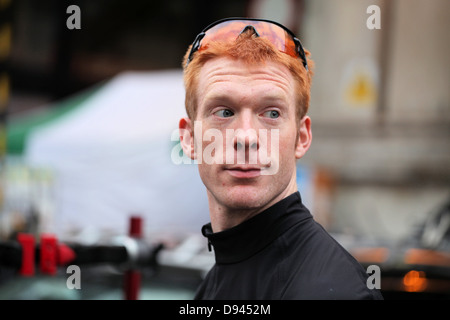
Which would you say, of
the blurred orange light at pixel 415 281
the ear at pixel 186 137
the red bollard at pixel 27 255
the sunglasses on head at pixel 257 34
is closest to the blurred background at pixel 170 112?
the blurred orange light at pixel 415 281

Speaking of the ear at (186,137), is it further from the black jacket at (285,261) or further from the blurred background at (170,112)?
the blurred background at (170,112)

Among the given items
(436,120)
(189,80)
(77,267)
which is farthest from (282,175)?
(436,120)

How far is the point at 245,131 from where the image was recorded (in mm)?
1367

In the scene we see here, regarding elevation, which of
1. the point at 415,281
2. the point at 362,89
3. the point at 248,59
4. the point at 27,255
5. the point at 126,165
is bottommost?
the point at 415,281

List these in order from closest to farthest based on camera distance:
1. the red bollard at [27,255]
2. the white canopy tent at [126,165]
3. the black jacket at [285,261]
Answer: the black jacket at [285,261], the red bollard at [27,255], the white canopy tent at [126,165]

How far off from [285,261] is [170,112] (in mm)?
8655

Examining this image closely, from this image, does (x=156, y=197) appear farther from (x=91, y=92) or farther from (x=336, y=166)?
(x=336, y=166)

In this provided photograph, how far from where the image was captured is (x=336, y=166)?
404 inches

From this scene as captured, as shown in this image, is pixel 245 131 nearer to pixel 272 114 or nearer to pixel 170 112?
pixel 272 114

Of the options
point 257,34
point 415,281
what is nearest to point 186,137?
point 257,34

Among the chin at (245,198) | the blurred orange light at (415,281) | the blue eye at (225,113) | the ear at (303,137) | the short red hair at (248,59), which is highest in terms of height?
the short red hair at (248,59)

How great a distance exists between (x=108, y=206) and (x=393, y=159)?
4.58 m

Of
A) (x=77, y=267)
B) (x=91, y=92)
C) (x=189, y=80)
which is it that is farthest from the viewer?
(x=91, y=92)

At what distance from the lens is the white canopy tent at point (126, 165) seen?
9.50m
